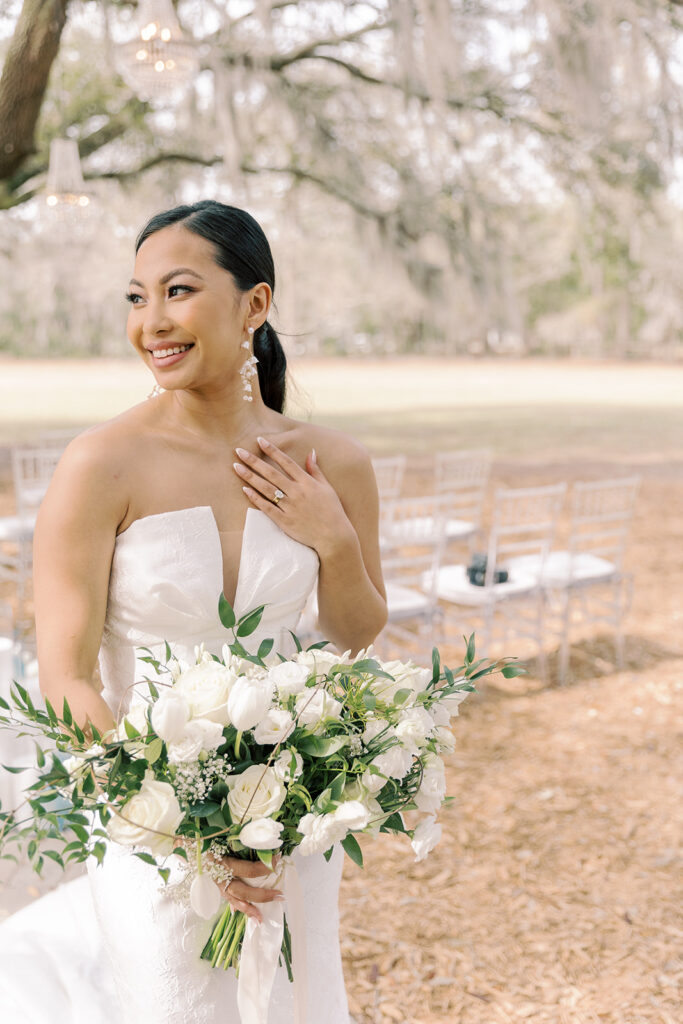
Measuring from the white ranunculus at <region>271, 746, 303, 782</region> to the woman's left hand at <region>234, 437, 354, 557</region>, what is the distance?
1.91 ft

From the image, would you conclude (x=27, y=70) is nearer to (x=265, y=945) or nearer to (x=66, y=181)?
(x=66, y=181)

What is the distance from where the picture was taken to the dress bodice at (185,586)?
5.51 ft

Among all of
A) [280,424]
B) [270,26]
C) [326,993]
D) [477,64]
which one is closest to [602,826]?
[326,993]

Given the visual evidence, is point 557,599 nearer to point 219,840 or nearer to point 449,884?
point 449,884

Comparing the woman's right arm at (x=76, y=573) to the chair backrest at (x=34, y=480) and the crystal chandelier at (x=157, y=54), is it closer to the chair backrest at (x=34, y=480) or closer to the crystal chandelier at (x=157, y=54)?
the chair backrest at (x=34, y=480)

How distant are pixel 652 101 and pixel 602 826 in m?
7.05

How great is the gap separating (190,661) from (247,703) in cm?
49

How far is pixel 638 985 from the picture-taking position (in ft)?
9.64

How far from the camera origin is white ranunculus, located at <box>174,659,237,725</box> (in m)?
1.30

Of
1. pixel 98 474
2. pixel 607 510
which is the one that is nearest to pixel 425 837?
pixel 98 474

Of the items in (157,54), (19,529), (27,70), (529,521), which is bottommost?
(19,529)

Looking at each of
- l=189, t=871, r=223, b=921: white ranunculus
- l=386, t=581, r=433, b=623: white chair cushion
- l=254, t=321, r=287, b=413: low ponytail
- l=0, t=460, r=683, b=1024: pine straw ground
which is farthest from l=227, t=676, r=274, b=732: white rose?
l=386, t=581, r=433, b=623: white chair cushion

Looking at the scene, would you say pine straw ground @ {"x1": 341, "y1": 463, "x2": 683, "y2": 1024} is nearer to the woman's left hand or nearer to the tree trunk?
the woman's left hand

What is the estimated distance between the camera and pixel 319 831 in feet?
4.22
